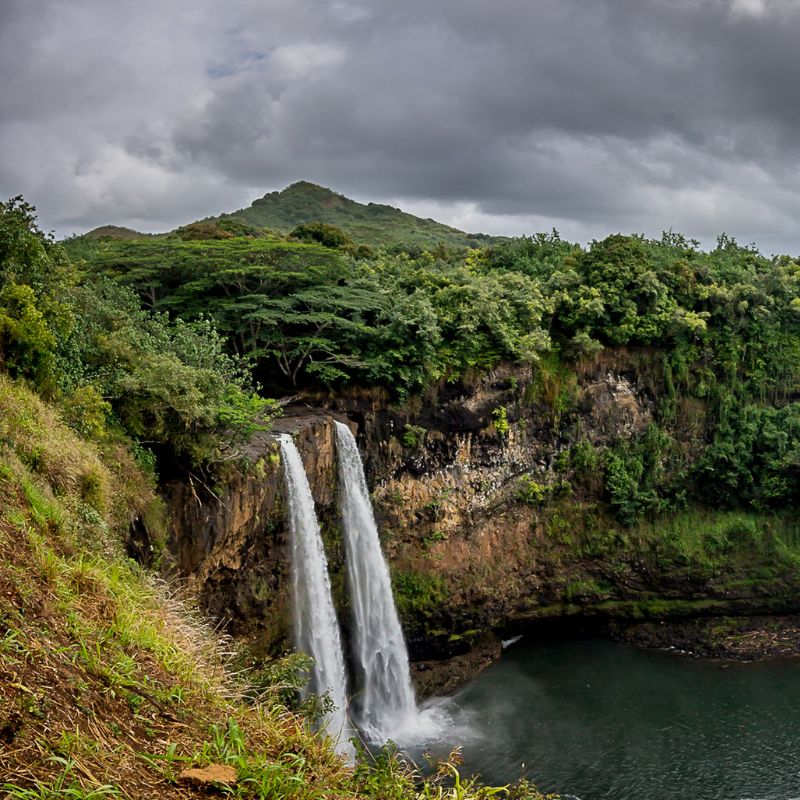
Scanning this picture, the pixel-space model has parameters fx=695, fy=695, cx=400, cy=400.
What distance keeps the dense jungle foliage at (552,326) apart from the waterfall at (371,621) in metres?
2.70

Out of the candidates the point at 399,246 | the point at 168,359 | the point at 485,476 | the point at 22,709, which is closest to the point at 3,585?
the point at 22,709

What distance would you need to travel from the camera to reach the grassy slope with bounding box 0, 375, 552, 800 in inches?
141

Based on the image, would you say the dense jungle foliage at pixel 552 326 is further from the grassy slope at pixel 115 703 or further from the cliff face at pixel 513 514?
the grassy slope at pixel 115 703

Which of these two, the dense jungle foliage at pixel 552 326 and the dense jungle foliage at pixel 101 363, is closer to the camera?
the dense jungle foliage at pixel 101 363

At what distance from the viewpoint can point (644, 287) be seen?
70.3 feet

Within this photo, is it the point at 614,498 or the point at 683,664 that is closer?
the point at 683,664

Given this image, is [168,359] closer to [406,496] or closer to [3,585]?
[3,585]

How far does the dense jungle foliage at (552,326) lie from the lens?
57.2 feet

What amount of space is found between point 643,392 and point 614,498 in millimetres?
3568

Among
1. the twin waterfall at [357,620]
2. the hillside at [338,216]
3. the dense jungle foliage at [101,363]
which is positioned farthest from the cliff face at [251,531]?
the hillside at [338,216]

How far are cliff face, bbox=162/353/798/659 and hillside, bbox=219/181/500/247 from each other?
93.6 feet

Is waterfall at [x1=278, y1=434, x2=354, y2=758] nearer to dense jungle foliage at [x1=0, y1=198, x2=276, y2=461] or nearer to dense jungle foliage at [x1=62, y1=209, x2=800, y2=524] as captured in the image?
dense jungle foliage at [x1=0, y1=198, x2=276, y2=461]

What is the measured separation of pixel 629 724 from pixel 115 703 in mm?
15679

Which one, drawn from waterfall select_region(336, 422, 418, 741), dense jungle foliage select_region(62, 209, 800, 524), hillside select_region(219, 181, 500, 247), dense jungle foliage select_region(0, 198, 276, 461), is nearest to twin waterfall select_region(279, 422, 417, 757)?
waterfall select_region(336, 422, 418, 741)
